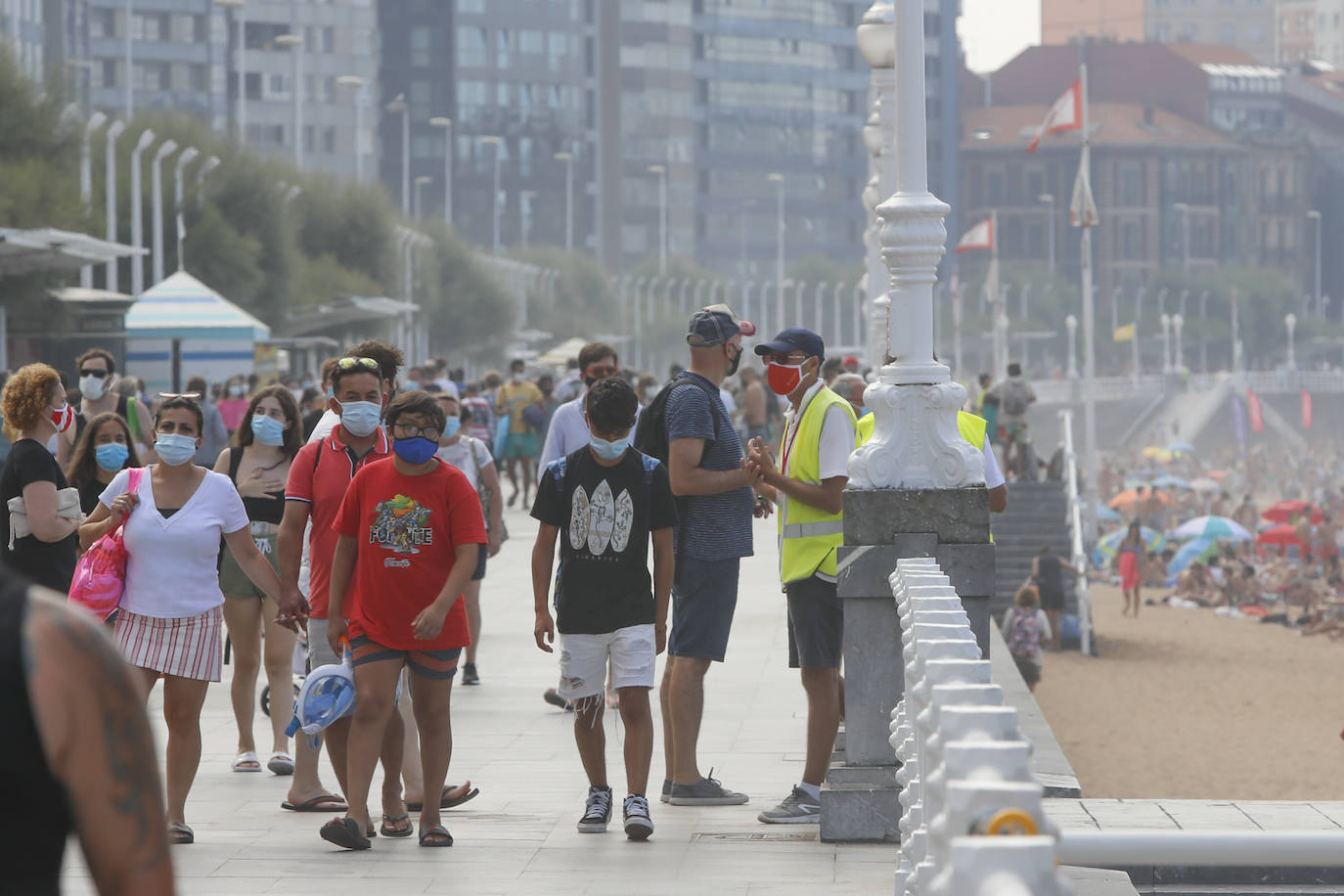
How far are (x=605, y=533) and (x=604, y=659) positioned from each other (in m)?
0.43

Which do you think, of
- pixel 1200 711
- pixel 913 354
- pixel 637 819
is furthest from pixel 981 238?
pixel 637 819

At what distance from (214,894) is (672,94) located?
133837 millimetres

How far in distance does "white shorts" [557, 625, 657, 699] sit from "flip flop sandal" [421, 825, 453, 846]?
0.60m

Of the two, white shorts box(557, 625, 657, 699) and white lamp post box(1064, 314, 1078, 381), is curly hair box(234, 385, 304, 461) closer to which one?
white shorts box(557, 625, 657, 699)

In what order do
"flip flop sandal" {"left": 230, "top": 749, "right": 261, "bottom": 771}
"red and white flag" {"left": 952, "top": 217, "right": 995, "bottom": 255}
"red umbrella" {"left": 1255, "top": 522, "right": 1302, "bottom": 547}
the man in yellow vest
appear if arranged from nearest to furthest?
the man in yellow vest → "flip flop sandal" {"left": 230, "top": 749, "right": 261, "bottom": 771} → "red umbrella" {"left": 1255, "top": 522, "right": 1302, "bottom": 547} → "red and white flag" {"left": 952, "top": 217, "right": 995, "bottom": 255}

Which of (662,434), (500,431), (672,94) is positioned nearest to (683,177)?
(672,94)

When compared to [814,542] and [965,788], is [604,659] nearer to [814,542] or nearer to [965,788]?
[814,542]

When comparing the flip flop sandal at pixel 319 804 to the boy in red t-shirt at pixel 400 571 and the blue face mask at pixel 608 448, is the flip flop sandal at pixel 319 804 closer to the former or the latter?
the boy in red t-shirt at pixel 400 571

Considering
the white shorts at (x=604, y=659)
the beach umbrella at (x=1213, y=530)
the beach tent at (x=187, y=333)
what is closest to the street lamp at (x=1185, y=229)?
the beach umbrella at (x=1213, y=530)

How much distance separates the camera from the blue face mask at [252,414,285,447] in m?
8.40

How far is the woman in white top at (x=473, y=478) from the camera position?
33.7ft

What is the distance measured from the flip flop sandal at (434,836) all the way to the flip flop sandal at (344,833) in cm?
20

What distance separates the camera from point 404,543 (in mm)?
6664

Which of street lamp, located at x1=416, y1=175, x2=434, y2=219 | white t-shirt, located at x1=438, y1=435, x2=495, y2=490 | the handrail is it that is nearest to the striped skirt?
white t-shirt, located at x1=438, y1=435, x2=495, y2=490
